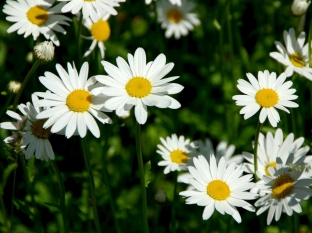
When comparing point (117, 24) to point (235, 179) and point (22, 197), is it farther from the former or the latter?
point (235, 179)

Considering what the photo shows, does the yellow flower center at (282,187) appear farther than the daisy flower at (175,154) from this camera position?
No

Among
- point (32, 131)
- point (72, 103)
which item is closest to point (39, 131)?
point (32, 131)

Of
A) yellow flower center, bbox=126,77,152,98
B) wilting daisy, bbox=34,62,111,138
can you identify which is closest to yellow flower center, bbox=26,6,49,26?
wilting daisy, bbox=34,62,111,138

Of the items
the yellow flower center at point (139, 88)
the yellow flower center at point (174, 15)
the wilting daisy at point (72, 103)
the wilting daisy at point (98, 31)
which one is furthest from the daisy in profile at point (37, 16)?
the yellow flower center at point (174, 15)

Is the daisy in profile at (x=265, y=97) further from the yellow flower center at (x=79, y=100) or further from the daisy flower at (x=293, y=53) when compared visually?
the yellow flower center at (x=79, y=100)

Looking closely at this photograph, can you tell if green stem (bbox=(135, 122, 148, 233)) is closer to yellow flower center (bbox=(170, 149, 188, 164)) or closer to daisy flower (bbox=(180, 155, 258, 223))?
daisy flower (bbox=(180, 155, 258, 223))

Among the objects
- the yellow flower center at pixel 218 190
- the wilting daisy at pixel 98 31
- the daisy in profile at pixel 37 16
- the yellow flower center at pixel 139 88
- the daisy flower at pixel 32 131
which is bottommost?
the yellow flower center at pixel 218 190

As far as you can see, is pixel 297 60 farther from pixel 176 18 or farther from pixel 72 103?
pixel 176 18
